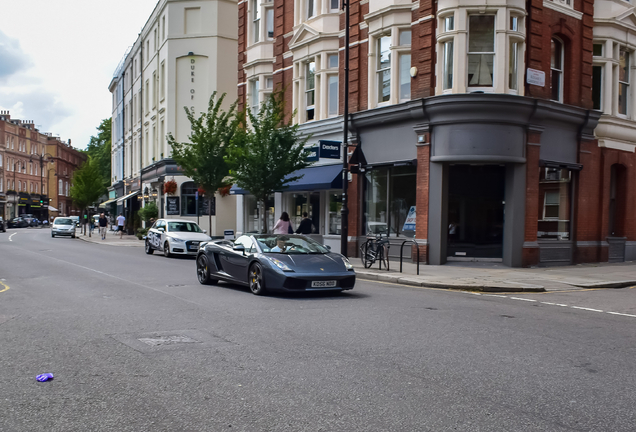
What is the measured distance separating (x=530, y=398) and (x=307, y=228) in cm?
1664

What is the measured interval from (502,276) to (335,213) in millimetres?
9430

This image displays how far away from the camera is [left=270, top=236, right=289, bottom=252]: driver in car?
1214 centimetres

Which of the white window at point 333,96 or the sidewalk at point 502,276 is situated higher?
the white window at point 333,96

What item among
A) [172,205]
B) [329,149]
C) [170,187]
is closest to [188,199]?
[172,205]

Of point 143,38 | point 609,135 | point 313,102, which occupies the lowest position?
point 609,135

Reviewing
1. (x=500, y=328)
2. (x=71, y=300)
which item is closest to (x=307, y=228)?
(x=71, y=300)

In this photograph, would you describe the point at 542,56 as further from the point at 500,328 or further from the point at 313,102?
the point at 500,328

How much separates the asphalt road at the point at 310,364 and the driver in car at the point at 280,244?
3.83 ft

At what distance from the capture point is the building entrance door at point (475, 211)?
777 inches

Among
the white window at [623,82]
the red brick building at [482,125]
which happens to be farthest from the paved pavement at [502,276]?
the white window at [623,82]

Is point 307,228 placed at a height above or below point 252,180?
below

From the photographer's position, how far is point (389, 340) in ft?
24.2

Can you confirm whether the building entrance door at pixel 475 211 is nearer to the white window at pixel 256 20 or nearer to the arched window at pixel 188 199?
the white window at pixel 256 20

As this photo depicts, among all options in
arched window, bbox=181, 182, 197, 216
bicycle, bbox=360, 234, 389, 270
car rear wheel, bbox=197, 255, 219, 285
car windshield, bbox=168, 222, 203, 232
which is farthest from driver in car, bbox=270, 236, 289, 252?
arched window, bbox=181, 182, 197, 216
